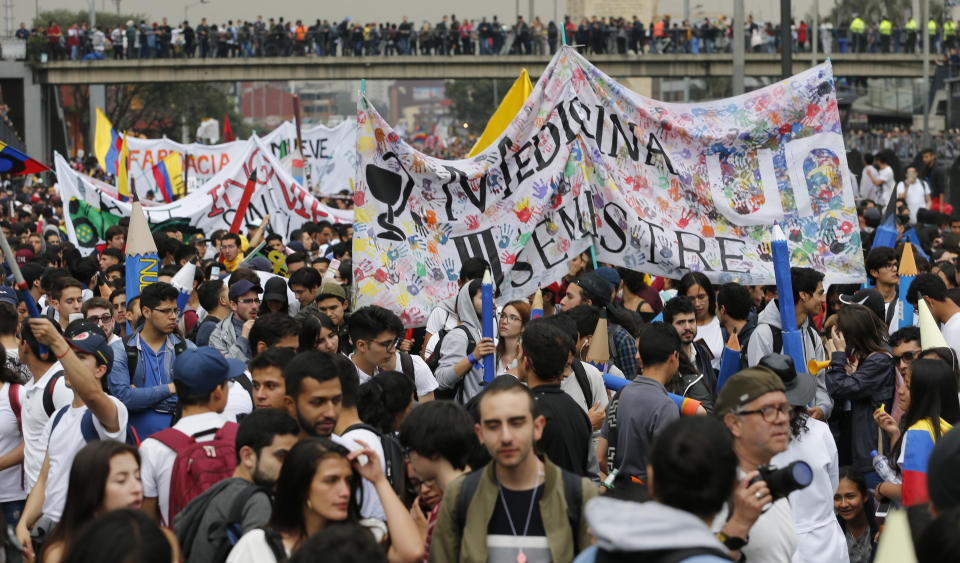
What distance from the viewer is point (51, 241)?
52.8 ft

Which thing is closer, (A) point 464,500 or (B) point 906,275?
(A) point 464,500

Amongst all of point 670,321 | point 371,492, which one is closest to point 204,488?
point 371,492

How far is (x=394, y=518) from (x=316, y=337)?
2.65 m

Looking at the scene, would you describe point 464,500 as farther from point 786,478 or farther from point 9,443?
point 9,443

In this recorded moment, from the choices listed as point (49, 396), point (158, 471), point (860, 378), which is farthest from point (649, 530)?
point (860, 378)

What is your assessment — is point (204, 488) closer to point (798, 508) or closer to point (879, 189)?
point (798, 508)

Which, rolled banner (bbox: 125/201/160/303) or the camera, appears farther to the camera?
rolled banner (bbox: 125/201/160/303)

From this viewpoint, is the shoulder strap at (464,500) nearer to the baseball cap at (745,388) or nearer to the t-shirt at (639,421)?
the baseball cap at (745,388)

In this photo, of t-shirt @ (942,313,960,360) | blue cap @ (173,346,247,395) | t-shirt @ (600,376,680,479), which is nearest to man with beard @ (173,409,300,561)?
blue cap @ (173,346,247,395)

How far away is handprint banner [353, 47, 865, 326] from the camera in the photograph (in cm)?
784

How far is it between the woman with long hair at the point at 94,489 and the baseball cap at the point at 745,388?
1953 mm

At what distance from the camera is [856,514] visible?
6.36m

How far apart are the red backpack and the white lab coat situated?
2.16 metres

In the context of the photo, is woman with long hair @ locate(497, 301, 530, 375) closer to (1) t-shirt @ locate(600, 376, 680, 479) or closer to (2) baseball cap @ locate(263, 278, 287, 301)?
(1) t-shirt @ locate(600, 376, 680, 479)
